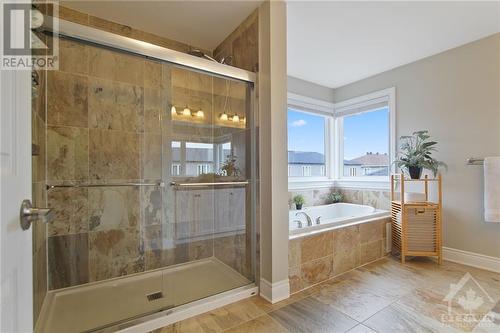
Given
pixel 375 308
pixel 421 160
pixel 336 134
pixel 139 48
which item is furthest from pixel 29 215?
pixel 336 134

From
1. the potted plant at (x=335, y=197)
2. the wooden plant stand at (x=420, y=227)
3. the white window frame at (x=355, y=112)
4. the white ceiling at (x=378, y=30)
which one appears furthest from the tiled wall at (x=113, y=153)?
the white window frame at (x=355, y=112)

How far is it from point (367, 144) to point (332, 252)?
6.49 ft

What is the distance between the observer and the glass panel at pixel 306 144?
134 inches

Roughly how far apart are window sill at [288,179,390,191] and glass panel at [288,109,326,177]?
12 centimetres

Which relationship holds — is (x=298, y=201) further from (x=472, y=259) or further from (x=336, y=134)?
(x=472, y=259)

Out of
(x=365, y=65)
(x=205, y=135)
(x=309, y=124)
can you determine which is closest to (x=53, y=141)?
(x=205, y=135)

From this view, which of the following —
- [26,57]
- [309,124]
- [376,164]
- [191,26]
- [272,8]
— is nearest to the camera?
[26,57]

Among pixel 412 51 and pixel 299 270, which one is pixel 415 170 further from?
pixel 299 270

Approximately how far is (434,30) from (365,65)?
0.79m

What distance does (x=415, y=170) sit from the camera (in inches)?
99.5

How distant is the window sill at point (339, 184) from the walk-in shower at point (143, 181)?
53.4 inches

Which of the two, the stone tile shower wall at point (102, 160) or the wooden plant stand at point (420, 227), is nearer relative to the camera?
the stone tile shower wall at point (102, 160)

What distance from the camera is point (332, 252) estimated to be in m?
2.14

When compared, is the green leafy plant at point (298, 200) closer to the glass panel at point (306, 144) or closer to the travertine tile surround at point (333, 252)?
the glass panel at point (306, 144)
